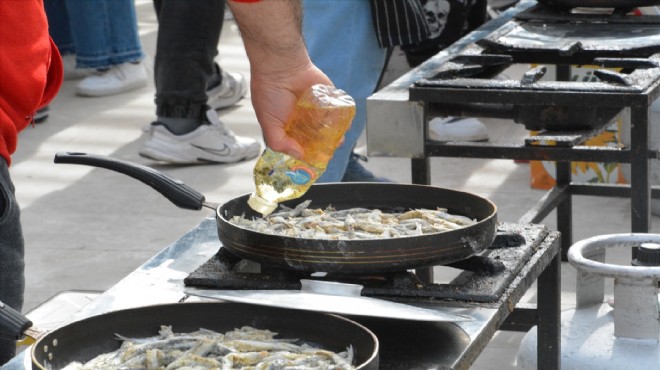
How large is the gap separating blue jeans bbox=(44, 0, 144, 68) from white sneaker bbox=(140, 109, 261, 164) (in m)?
1.47

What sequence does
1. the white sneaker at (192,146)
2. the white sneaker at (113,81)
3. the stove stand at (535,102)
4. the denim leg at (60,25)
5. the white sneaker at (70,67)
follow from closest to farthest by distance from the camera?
1. the stove stand at (535,102)
2. the white sneaker at (192,146)
3. the white sneaker at (113,81)
4. the denim leg at (60,25)
5. the white sneaker at (70,67)

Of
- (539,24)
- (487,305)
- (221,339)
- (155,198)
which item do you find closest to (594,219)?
(539,24)

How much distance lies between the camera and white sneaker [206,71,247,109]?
682 cm

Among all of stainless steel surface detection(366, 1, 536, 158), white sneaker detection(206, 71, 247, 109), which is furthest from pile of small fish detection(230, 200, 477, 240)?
white sneaker detection(206, 71, 247, 109)

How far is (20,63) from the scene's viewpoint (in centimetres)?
224

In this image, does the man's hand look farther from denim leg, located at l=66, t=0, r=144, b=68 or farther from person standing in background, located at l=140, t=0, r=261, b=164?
denim leg, located at l=66, t=0, r=144, b=68

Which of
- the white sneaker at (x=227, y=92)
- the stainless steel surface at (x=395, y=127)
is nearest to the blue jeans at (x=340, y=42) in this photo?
the stainless steel surface at (x=395, y=127)

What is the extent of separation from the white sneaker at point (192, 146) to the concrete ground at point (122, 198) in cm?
6

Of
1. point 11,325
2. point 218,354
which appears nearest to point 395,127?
point 218,354

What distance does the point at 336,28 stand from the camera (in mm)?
4012

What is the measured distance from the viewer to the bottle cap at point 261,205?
2.27m

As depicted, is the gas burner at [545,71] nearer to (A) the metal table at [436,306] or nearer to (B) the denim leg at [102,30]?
(A) the metal table at [436,306]

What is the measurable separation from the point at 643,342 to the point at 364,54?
156cm

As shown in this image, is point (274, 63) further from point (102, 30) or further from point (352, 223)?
point (102, 30)
